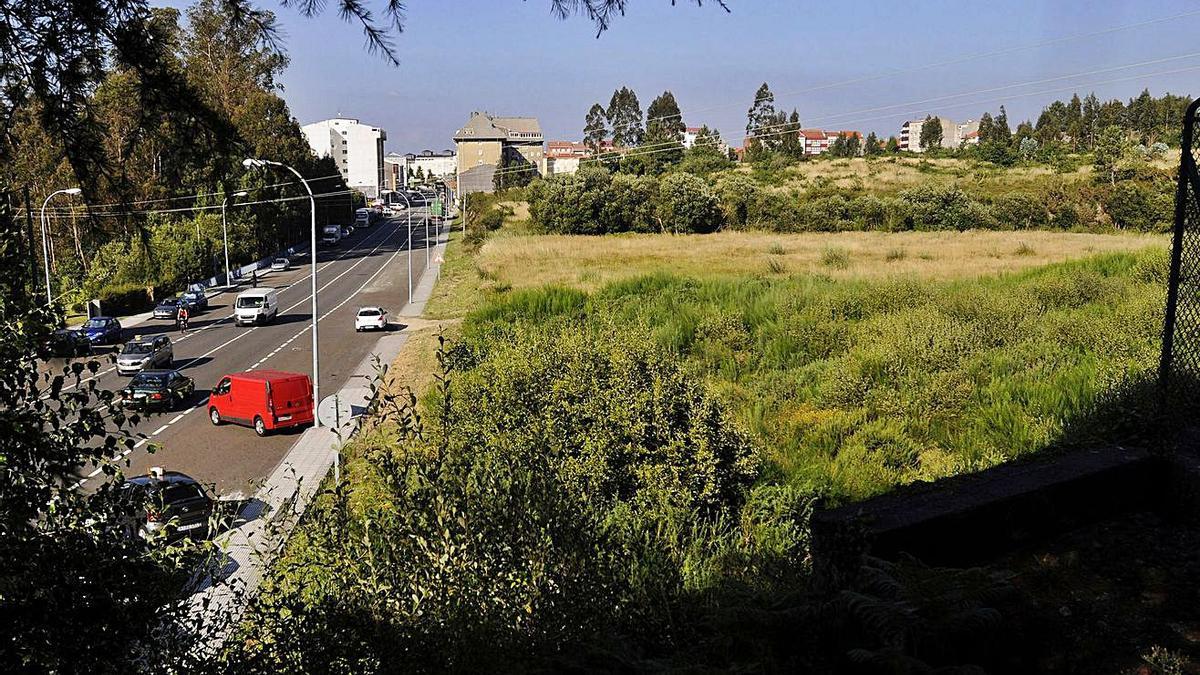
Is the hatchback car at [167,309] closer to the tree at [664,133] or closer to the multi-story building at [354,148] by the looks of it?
the tree at [664,133]

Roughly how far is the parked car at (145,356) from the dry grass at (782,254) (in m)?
12.8

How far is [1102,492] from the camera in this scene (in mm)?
5711

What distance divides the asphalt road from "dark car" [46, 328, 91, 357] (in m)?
0.36

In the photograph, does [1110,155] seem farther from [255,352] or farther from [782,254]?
[255,352]

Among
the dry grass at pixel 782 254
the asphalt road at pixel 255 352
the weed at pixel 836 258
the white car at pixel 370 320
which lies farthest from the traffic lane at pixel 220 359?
the weed at pixel 836 258

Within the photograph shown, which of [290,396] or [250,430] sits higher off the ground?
[290,396]

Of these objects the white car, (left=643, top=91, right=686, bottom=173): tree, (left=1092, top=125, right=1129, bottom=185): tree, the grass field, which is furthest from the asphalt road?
(left=1092, top=125, right=1129, bottom=185): tree

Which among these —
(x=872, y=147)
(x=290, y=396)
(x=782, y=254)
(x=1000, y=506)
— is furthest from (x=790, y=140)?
(x=1000, y=506)

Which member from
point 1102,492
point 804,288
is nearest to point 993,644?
point 1102,492

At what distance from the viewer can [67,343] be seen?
4.62 meters

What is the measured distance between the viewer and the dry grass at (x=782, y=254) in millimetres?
35781

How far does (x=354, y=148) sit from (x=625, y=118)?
49.1 meters

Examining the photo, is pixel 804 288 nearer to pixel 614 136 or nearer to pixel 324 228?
pixel 324 228

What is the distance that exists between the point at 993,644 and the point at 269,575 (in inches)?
145
